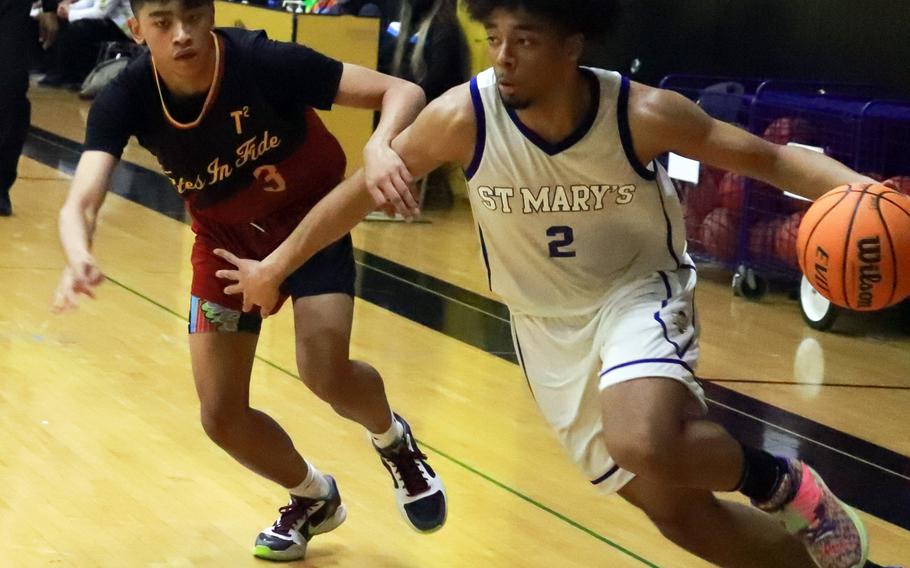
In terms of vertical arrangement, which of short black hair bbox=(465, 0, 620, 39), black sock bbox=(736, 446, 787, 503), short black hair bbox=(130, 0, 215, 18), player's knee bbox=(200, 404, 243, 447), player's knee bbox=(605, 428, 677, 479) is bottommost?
player's knee bbox=(200, 404, 243, 447)

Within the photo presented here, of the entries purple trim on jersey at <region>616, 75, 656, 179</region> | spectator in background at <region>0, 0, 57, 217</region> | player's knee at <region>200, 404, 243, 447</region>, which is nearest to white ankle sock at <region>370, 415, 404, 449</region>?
player's knee at <region>200, 404, 243, 447</region>

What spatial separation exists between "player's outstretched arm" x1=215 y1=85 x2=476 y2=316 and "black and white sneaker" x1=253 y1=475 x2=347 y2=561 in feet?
2.32

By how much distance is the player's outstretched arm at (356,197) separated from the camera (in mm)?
2984

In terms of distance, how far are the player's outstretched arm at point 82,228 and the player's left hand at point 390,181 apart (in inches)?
24.3

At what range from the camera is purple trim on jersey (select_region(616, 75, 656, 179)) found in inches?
115

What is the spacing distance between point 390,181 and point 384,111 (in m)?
0.47

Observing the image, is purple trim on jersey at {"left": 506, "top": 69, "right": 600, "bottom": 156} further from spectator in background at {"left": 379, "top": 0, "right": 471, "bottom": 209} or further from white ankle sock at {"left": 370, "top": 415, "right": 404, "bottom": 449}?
spectator in background at {"left": 379, "top": 0, "right": 471, "bottom": 209}

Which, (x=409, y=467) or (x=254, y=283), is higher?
(x=254, y=283)

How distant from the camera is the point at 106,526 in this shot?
3691 millimetres

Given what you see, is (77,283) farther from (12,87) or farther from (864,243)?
(12,87)

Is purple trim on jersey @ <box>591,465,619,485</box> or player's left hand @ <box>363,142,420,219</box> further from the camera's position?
purple trim on jersey @ <box>591,465,619,485</box>

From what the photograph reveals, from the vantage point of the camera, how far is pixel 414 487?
3.70m

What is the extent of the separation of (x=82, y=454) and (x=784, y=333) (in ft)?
11.0

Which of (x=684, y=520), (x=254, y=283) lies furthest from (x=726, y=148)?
(x=254, y=283)
